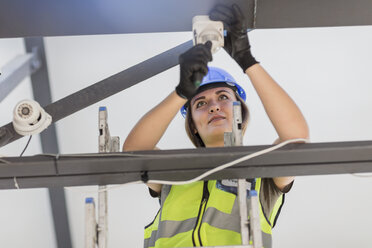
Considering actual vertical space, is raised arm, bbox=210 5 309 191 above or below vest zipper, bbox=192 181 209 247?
above

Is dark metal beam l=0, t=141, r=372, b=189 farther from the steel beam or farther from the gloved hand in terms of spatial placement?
the steel beam

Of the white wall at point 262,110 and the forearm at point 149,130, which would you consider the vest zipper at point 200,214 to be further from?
the white wall at point 262,110

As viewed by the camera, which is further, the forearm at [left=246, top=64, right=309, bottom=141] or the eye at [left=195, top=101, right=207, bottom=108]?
the eye at [left=195, top=101, right=207, bottom=108]

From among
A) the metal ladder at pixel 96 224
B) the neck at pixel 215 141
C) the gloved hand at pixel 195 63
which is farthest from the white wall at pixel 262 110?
the metal ladder at pixel 96 224

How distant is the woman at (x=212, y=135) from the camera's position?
6.43 ft

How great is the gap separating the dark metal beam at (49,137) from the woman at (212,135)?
4.41 ft

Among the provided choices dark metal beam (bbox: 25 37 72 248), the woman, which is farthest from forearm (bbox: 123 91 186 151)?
dark metal beam (bbox: 25 37 72 248)

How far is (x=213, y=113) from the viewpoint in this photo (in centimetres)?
245

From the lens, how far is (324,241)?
12.4 ft

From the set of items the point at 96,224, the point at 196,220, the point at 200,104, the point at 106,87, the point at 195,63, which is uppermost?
the point at 200,104

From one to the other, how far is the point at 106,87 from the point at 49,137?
158cm

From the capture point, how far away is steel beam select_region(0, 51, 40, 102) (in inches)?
126

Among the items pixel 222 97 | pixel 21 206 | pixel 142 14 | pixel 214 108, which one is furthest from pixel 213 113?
pixel 21 206

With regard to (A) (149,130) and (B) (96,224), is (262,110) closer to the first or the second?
(A) (149,130)
